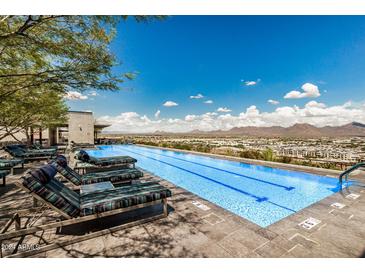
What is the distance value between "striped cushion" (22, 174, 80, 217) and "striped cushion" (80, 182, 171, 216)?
0.15 m

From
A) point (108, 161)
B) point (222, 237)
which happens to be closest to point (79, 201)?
point (222, 237)

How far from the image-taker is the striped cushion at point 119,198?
2.84 m

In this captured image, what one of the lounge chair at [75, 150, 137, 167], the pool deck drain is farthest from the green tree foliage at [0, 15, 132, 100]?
the lounge chair at [75, 150, 137, 167]

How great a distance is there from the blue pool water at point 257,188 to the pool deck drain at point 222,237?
36.9 inches

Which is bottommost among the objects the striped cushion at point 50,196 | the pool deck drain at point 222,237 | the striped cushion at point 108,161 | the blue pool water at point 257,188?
the blue pool water at point 257,188

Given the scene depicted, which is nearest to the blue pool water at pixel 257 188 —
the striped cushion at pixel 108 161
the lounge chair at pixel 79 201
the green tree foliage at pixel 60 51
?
the striped cushion at pixel 108 161

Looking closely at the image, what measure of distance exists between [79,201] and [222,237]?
270 cm

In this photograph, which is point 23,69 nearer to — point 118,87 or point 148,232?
point 118,87

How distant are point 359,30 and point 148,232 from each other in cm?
1476

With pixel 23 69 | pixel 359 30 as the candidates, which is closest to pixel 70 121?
pixel 23 69

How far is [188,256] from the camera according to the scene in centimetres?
238

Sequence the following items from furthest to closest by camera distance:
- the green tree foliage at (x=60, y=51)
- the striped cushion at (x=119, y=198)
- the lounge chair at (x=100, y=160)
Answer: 1. the lounge chair at (x=100, y=160)
2. the green tree foliage at (x=60, y=51)
3. the striped cushion at (x=119, y=198)

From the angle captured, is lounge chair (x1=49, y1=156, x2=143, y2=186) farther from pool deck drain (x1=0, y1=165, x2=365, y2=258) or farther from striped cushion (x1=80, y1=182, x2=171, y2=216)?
striped cushion (x1=80, y1=182, x2=171, y2=216)

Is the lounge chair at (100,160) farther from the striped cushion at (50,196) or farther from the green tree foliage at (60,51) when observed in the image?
the striped cushion at (50,196)
